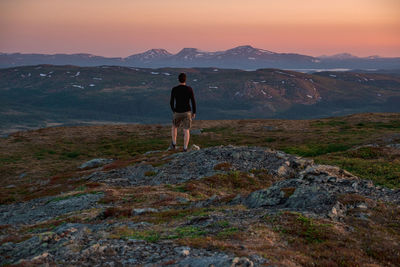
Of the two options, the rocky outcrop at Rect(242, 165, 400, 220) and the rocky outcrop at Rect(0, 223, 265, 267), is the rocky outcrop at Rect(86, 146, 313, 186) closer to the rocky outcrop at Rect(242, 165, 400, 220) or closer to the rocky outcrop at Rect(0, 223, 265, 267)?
the rocky outcrop at Rect(242, 165, 400, 220)

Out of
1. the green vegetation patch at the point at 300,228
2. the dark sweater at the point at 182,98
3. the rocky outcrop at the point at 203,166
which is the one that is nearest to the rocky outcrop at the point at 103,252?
the green vegetation patch at the point at 300,228

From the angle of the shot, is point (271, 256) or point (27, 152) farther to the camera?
point (27, 152)

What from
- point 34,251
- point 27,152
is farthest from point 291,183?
point 27,152

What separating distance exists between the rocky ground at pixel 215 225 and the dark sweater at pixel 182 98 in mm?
6203

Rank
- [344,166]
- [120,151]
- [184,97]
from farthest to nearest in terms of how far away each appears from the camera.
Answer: [120,151] < [344,166] < [184,97]

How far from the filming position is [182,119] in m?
29.8

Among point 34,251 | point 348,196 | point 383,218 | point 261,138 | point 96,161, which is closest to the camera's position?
point 34,251

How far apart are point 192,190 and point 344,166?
14943 mm

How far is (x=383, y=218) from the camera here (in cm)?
1497

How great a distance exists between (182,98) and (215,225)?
16.1 metres

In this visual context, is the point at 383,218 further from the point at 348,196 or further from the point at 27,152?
the point at 27,152

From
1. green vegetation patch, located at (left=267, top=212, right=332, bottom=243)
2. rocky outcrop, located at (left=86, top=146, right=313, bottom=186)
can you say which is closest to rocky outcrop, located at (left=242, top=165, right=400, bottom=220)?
green vegetation patch, located at (left=267, top=212, right=332, bottom=243)

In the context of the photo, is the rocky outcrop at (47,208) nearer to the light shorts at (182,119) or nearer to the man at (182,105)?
the light shorts at (182,119)

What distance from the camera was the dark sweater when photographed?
27959mm
